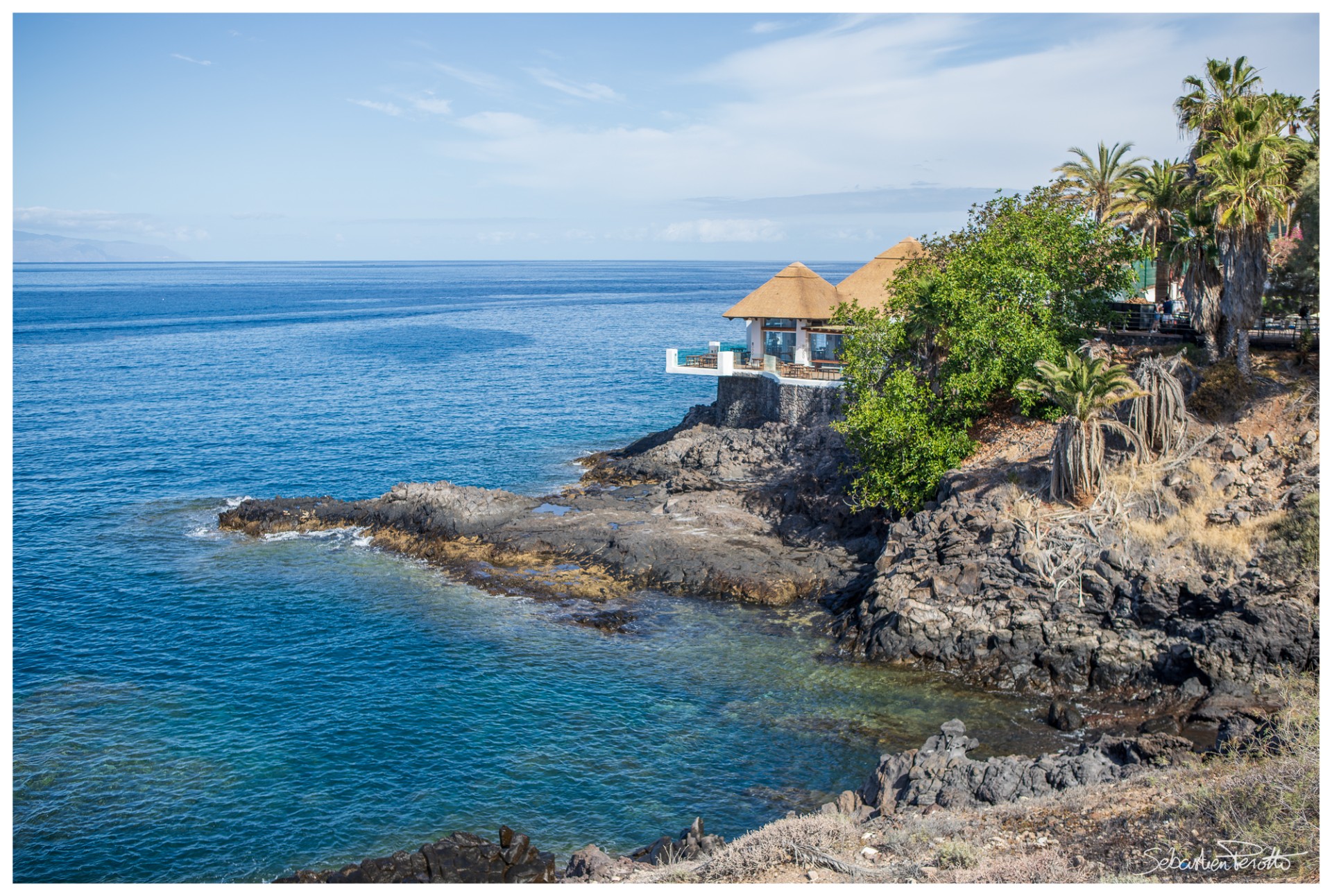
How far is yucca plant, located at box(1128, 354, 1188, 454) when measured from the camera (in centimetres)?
2772

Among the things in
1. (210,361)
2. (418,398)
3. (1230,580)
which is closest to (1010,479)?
(1230,580)

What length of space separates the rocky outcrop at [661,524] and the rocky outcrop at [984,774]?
35.2 feet

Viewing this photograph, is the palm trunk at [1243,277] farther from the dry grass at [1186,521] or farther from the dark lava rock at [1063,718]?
the dark lava rock at [1063,718]

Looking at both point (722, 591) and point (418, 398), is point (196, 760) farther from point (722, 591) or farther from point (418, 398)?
point (418, 398)

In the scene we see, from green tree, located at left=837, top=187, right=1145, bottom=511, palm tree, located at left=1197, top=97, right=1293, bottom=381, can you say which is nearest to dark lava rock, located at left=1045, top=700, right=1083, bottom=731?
green tree, located at left=837, top=187, right=1145, bottom=511

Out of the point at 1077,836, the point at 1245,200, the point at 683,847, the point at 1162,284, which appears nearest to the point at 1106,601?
the point at 1077,836

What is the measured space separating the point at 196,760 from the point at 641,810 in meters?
10.3

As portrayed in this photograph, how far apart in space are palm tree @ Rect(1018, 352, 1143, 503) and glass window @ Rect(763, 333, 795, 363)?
20.0 meters

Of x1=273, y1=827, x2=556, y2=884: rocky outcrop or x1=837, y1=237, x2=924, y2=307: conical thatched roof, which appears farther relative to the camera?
x1=837, y1=237, x2=924, y2=307: conical thatched roof

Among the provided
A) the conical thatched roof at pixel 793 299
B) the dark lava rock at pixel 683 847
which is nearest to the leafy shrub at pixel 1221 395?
the conical thatched roof at pixel 793 299

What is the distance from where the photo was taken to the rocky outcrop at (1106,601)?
22484 millimetres

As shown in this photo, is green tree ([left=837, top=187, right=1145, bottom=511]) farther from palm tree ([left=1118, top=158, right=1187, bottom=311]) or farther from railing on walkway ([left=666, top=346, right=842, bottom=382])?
railing on walkway ([left=666, top=346, right=842, bottom=382])

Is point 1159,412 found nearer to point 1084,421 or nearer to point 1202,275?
point 1084,421

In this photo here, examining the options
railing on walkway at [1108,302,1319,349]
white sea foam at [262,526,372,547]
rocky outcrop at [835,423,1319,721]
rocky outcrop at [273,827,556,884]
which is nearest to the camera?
rocky outcrop at [273,827,556,884]
